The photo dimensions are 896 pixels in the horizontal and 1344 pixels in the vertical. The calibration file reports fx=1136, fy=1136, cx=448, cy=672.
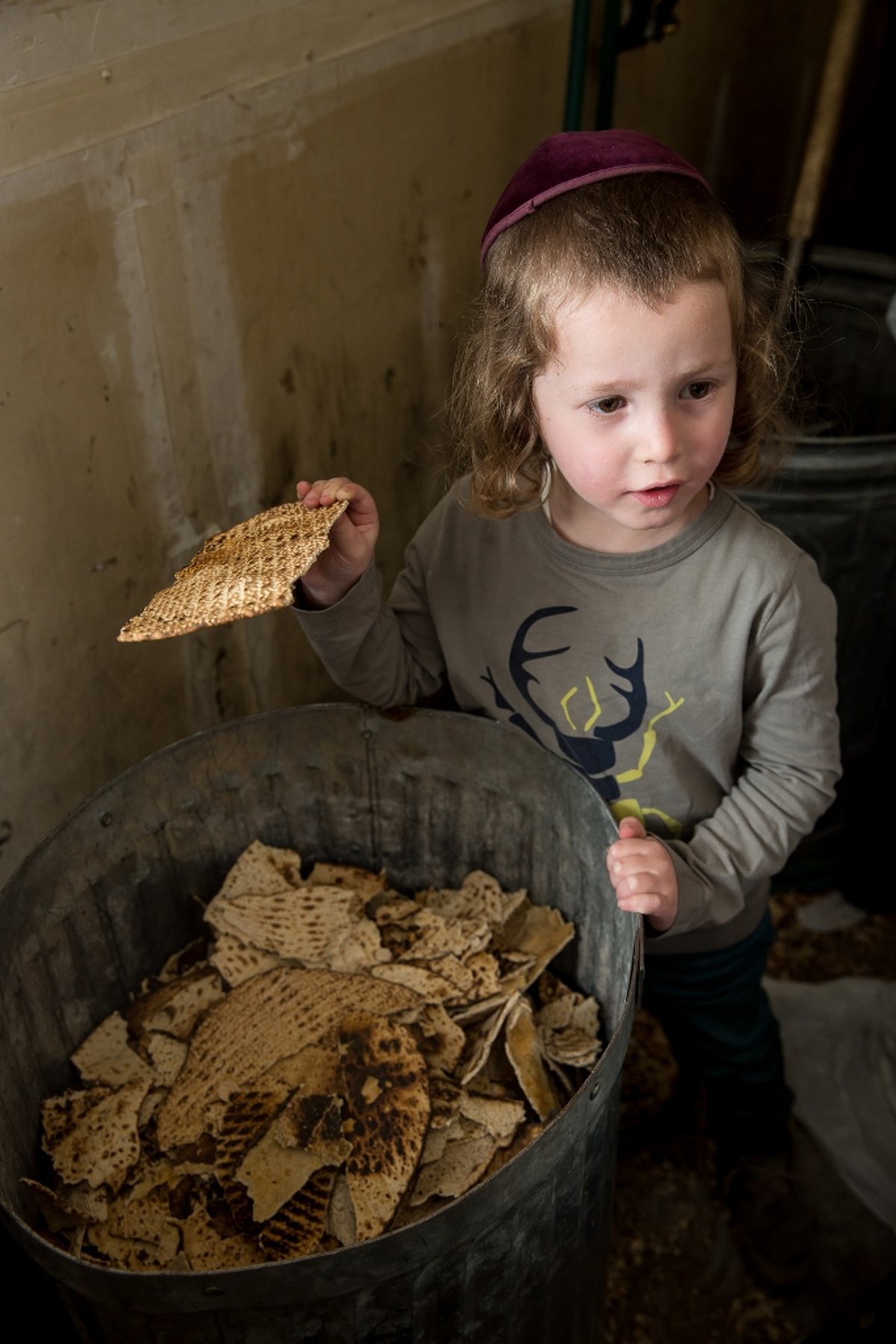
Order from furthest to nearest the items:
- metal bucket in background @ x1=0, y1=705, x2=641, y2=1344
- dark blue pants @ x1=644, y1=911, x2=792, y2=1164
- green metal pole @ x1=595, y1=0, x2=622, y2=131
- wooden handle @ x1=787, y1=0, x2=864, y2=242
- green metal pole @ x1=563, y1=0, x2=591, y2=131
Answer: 1. wooden handle @ x1=787, y1=0, x2=864, y2=242
2. green metal pole @ x1=595, y1=0, x2=622, y2=131
3. green metal pole @ x1=563, y1=0, x2=591, y2=131
4. dark blue pants @ x1=644, y1=911, x2=792, y2=1164
5. metal bucket in background @ x1=0, y1=705, x2=641, y2=1344

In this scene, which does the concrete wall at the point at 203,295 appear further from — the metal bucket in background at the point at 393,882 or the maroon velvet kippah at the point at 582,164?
the maroon velvet kippah at the point at 582,164

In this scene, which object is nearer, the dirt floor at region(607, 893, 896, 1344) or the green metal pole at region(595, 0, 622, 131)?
the dirt floor at region(607, 893, 896, 1344)

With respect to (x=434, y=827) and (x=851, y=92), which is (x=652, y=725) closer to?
(x=434, y=827)

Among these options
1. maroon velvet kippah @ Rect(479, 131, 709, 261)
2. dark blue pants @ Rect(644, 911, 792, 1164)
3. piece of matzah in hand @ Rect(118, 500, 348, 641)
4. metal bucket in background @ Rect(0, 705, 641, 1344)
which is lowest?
dark blue pants @ Rect(644, 911, 792, 1164)

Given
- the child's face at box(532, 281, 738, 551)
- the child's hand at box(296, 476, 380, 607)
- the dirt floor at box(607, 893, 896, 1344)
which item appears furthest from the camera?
the dirt floor at box(607, 893, 896, 1344)

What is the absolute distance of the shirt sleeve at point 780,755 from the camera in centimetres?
98

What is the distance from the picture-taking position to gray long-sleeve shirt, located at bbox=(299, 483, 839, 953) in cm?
98

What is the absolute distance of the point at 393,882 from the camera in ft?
4.00

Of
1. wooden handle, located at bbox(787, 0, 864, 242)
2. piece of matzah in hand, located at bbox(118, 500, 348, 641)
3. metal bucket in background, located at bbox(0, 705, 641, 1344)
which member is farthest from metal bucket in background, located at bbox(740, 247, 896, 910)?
piece of matzah in hand, located at bbox(118, 500, 348, 641)

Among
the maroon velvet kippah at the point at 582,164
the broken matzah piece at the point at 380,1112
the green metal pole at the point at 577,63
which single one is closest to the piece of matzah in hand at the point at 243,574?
the maroon velvet kippah at the point at 582,164

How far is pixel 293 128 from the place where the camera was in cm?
117

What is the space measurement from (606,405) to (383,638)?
32cm

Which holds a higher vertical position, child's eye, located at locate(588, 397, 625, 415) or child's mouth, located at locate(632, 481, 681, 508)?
child's eye, located at locate(588, 397, 625, 415)

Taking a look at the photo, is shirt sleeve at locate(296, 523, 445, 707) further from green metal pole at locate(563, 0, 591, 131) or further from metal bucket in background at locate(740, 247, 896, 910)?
green metal pole at locate(563, 0, 591, 131)
